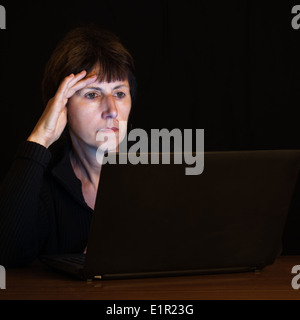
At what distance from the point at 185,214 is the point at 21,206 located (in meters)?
0.51

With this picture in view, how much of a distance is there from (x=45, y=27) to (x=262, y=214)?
1651 millimetres

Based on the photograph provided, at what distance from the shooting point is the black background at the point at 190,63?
97.0 inches

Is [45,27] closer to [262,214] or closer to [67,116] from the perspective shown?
[67,116]

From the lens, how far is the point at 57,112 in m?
1.67

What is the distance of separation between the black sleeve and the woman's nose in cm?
41

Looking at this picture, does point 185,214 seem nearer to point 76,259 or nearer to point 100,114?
point 76,259

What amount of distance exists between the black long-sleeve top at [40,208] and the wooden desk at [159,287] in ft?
0.68

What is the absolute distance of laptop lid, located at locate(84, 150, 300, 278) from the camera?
1.01 metres

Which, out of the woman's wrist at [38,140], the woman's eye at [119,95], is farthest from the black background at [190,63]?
the woman's wrist at [38,140]

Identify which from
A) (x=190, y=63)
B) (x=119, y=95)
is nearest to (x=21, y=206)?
(x=119, y=95)

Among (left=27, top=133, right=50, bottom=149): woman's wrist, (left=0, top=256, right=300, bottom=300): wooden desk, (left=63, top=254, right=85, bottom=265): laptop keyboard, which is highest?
(left=27, top=133, right=50, bottom=149): woman's wrist

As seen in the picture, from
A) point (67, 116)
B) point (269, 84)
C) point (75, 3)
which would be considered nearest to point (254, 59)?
point (269, 84)

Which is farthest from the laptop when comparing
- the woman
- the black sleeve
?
the woman

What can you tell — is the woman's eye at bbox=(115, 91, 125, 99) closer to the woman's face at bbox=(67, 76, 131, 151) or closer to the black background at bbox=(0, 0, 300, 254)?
the woman's face at bbox=(67, 76, 131, 151)
